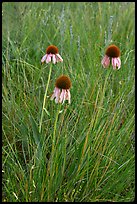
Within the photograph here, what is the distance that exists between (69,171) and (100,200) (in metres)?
0.13

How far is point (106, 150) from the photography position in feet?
3.74

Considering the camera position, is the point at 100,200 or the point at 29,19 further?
the point at 29,19

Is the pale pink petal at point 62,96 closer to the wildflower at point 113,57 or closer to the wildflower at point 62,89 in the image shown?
the wildflower at point 62,89

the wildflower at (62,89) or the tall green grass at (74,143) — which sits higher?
the wildflower at (62,89)

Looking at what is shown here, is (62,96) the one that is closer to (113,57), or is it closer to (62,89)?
(62,89)

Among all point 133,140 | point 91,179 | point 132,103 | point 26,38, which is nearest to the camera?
point 91,179

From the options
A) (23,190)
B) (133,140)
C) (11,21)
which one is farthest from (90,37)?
(23,190)

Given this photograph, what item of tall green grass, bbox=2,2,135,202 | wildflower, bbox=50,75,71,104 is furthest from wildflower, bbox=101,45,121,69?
wildflower, bbox=50,75,71,104

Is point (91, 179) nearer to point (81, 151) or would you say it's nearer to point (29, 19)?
point (81, 151)

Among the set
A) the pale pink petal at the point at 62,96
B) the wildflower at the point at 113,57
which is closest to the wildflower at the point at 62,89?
the pale pink petal at the point at 62,96

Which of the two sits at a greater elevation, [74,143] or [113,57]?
[113,57]

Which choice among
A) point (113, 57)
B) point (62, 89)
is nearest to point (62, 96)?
point (62, 89)

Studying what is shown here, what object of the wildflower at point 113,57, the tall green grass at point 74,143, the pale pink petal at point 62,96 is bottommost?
the tall green grass at point 74,143

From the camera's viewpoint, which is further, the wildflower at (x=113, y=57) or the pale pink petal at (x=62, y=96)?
the wildflower at (x=113, y=57)
